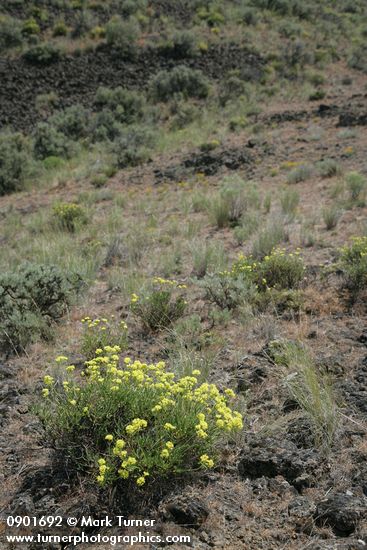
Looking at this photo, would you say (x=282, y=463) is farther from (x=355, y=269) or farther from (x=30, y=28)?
(x=30, y=28)

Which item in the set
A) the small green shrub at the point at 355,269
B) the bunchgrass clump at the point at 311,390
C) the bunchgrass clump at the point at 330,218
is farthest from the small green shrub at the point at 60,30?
the bunchgrass clump at the point at 311,390

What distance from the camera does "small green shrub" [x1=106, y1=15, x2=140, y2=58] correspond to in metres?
21.8

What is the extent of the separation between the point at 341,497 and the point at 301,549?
0.37 meters

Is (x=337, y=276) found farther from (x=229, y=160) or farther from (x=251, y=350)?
(x=229, y=160)

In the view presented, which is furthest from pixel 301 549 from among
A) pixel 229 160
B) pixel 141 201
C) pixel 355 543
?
pixel 229 160

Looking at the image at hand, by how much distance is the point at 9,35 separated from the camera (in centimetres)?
2066

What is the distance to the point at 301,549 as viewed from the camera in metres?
2.31

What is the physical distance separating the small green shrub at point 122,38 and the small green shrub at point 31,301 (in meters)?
19.3

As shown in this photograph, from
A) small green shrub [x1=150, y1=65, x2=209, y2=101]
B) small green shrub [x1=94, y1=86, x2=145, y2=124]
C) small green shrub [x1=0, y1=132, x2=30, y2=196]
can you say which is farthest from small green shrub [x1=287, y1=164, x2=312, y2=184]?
small green shrub [x1=150, y1=65, x2=209, y2=101]

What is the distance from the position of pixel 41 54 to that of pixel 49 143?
20.9 ft

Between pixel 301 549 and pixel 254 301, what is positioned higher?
pixel 301 549

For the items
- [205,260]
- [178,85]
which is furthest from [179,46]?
[205,260]

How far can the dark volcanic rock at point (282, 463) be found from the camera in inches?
109

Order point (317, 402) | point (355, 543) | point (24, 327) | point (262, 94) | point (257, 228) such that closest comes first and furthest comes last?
1. point (355, 543)
2. point (317, 402)
3. point (24, 327)
4. point (257, 228)
5. point (262, 94)
